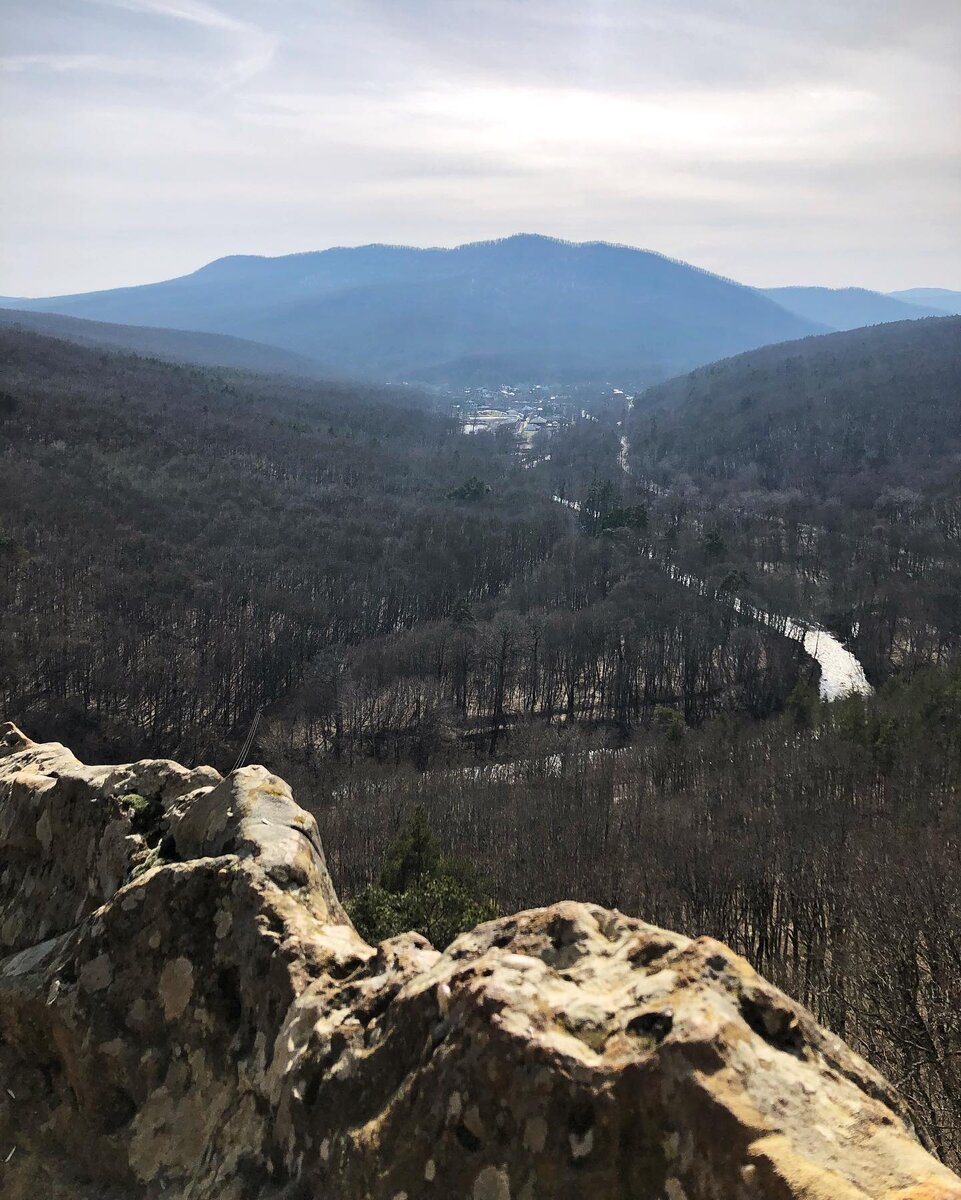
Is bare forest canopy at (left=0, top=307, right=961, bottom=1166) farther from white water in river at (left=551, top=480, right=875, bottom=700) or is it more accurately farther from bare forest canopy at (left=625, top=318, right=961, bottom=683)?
white water in river at (left=551, top=480, right=875, bottom=700)

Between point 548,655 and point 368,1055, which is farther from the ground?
point 368,1055

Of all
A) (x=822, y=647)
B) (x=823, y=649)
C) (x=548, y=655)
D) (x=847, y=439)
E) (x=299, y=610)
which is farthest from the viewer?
(x=847, y=439)

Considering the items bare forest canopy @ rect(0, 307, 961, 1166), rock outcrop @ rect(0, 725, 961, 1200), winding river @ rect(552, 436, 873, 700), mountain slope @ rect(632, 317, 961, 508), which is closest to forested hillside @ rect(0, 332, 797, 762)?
bare forest canopy @ rect(0, 307, 961, 1166)

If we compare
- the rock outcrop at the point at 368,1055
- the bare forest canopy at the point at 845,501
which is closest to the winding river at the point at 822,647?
the bare forest canopy at the point at 845,501

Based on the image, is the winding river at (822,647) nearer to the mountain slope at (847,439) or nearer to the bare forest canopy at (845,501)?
the bare forest canopy at (845,501)

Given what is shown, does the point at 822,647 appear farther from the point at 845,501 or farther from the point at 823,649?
the point at 845,501

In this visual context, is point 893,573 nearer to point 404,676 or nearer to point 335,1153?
point 404,676

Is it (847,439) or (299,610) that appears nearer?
(299,610)

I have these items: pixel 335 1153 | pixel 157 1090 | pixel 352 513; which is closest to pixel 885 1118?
pixel 335 1153

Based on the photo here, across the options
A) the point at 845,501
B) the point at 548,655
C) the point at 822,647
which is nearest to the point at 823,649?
the point at 822,647
